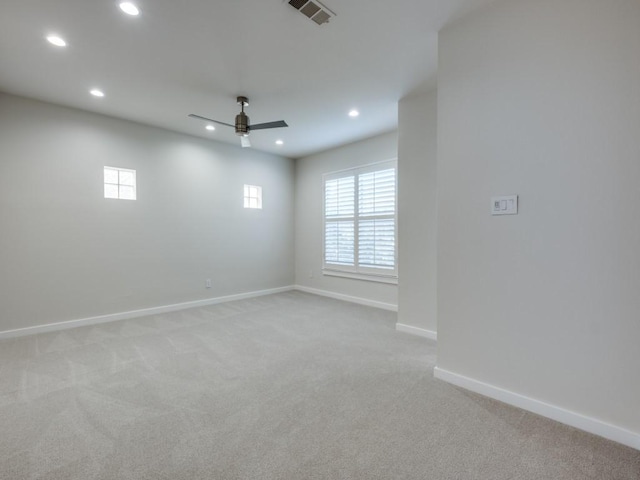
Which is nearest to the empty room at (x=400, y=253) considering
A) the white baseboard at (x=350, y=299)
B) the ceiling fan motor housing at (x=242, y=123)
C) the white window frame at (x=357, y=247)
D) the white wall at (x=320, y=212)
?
the ceiling fan motor housing at (x=242, y=123)

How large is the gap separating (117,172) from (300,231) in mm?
3324

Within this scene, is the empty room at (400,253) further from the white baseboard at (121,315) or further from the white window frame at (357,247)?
the white window frame at (357,247)

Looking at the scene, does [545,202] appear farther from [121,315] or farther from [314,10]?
[121,315]

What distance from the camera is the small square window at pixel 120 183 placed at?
414 cm

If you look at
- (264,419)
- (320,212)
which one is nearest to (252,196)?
(320,212)

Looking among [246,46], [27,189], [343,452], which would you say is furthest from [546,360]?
[27,189]

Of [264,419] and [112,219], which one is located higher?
[112,219]

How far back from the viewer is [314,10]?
2131 mm

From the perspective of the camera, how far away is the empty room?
1652 mm

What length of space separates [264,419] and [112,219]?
3.67 metres

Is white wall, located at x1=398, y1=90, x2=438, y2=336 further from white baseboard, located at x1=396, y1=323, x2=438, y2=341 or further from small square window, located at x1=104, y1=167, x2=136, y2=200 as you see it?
small square window, located at x1=104, y1=167, x2=136, y2=200

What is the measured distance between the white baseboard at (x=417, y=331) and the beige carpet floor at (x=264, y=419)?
0.29 meters

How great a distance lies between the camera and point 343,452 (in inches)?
63.7

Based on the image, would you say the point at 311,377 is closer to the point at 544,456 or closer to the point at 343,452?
the point at 343,452
